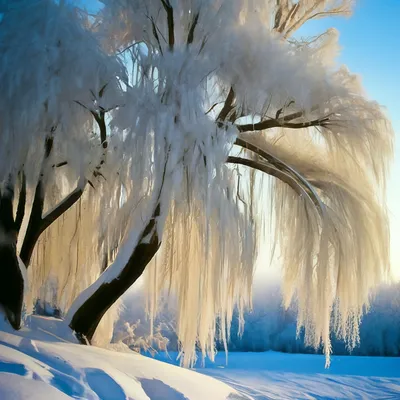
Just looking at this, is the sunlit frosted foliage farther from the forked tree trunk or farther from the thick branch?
the forked tree trunk

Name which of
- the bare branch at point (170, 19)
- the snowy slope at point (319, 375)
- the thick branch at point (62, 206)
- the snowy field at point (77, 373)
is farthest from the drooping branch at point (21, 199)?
the snowy slope at point (319, 375)

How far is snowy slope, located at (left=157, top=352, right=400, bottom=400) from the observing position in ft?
31.9

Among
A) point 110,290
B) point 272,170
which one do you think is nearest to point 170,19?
point 272,170

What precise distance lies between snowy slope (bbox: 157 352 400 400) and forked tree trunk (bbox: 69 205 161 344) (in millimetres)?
6147

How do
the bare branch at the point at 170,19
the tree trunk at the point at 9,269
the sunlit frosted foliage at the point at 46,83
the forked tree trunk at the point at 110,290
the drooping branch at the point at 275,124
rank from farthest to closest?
the drooping branch at the point at 275,124 < the bare branch at the point at 170,19 < the forked tree trunk at the point at 110,290 < the tree trunk at the point at 9,269 < the sunlit frosted foliage at the point at 46,83

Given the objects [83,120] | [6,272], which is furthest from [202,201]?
[6,272]

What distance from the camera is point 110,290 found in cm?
348

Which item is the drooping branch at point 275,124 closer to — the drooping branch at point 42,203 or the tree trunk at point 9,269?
the drooping branch at point 42,203

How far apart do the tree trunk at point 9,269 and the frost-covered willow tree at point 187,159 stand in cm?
1

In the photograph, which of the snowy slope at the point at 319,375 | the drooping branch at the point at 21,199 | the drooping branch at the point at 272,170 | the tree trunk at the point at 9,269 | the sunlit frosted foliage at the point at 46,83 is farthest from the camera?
the snowy slope at the point at 319,375

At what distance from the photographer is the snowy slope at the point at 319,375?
31.9 feet

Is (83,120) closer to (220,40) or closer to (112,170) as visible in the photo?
(112,170)

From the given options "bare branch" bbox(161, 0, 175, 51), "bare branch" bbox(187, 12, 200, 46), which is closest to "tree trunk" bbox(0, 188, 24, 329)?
"bare branch" bbox(161, 0, 175, 51)

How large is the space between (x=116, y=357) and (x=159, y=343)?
5.78 meters
